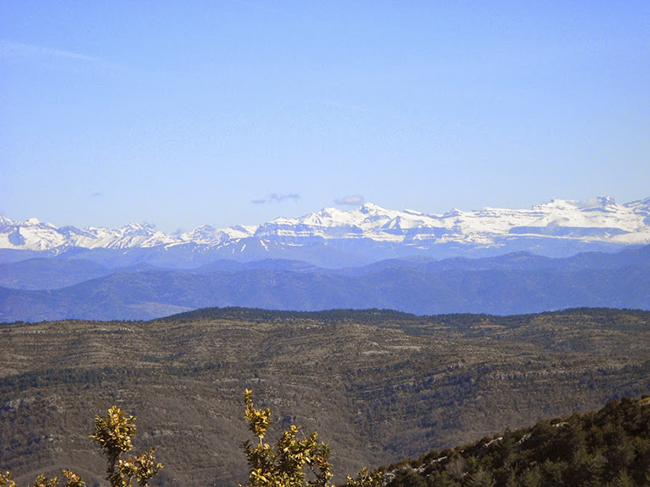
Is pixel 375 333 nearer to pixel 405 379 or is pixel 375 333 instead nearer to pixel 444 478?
pixel 405 379

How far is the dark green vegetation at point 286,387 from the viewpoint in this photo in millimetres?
87875

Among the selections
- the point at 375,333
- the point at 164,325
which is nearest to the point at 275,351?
the point at 375,333

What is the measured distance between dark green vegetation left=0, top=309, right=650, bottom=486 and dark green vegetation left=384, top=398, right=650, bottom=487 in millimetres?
47147

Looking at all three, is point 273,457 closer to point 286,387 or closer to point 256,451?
point 256,451

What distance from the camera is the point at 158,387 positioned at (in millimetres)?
104250

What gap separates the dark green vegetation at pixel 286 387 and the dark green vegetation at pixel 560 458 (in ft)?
155

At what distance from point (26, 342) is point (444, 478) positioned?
116m

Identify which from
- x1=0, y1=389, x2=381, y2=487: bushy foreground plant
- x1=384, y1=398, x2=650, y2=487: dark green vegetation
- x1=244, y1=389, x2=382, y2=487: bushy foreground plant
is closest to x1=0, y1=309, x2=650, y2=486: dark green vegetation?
x1=384, y1=398, x2=650, y2=487: dark green vegetation

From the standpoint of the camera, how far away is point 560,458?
1201 inches

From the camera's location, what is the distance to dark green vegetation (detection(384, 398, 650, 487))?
2616 centimetres

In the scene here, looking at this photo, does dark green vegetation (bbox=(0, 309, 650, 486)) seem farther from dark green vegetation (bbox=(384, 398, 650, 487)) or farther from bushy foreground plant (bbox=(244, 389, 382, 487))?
bushy foreground plant (bbox=(244, 389, 382, 487))

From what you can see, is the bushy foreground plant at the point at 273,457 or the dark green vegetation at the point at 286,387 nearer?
the bushy foreground plant at the point at 273,457

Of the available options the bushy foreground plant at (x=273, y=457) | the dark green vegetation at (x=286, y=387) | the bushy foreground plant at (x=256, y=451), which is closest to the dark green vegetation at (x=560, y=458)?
the bushy foreground plant at (x=273, y=457)

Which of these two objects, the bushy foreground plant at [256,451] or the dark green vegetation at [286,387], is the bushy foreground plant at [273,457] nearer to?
the bushy foreground plant at [256,451]
